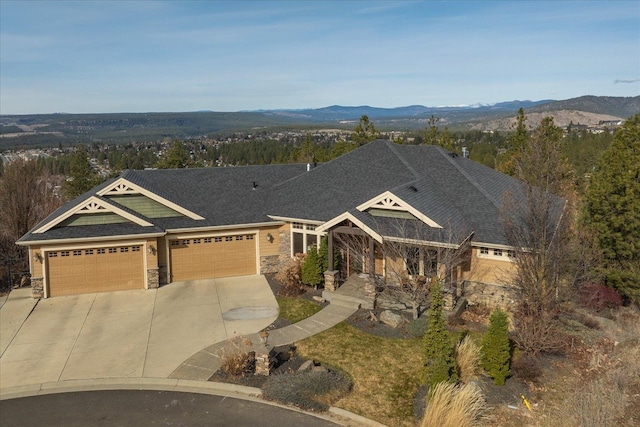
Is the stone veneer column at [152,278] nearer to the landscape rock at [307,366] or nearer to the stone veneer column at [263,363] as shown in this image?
the stone veneer column at [263,363]

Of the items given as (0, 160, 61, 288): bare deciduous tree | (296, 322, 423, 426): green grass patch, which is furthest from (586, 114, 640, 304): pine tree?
(0, 160, 61, 288): bare deciduous tree

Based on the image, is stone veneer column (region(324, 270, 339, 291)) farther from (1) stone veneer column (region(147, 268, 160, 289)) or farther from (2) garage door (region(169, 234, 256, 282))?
(1) stone veneer column (region(147, 268, 160, 289))

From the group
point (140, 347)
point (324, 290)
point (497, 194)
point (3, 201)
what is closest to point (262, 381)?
point (140, 347)

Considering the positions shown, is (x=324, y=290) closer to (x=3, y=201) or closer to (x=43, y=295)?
(x=43, y=295)

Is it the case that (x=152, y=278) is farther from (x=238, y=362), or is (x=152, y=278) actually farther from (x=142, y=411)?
(x=142, y=411)

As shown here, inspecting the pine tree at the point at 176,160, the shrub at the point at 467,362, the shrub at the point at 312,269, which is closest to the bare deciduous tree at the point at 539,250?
the shrub at the point at 467,362

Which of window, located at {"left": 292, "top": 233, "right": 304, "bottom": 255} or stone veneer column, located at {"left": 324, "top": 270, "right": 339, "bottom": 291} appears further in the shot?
window, located at {"left": 292, "top": 233, "right": 304, "bottom": 255}

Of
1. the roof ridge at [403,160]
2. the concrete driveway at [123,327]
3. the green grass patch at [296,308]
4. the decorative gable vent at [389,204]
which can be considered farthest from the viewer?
the roof ridge at [403,160]
